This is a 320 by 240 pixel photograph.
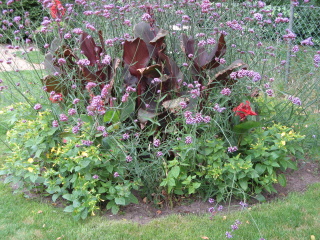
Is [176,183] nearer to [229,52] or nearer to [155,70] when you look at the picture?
[155,70]

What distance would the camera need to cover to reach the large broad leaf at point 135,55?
3.51 metres

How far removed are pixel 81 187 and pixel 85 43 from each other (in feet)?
4.76

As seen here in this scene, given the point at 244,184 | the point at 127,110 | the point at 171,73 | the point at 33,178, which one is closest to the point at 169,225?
the point at 244,184

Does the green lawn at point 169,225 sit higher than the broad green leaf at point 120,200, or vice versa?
the broad green leaf at point 120,200

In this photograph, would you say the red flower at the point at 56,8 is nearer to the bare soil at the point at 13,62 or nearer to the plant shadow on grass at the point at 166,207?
the bare soil at the point at 13,62

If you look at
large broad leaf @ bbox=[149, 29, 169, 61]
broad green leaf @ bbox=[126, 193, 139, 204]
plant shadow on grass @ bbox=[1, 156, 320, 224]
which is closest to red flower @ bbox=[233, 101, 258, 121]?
plant shadow on grass @ bbox=[1, 156, 320, 224]

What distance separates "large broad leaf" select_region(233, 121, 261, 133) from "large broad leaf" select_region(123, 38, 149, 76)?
1.06 m

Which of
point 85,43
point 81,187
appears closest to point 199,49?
point 85,43

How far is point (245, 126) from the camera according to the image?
346 centimetres

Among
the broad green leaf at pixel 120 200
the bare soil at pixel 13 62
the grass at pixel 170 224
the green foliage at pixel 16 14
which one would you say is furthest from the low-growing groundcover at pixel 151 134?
the green foliage at pixel 16 14

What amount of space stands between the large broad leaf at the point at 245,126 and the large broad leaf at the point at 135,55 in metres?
1.06

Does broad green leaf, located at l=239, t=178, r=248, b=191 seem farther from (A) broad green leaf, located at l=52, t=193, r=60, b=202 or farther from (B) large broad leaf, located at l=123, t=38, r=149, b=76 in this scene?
(A) broad green leaf, located at l=52, t=193, r=60, b=202

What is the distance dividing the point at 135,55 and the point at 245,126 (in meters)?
1.23

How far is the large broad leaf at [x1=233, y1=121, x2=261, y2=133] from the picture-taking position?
11.2 ft
